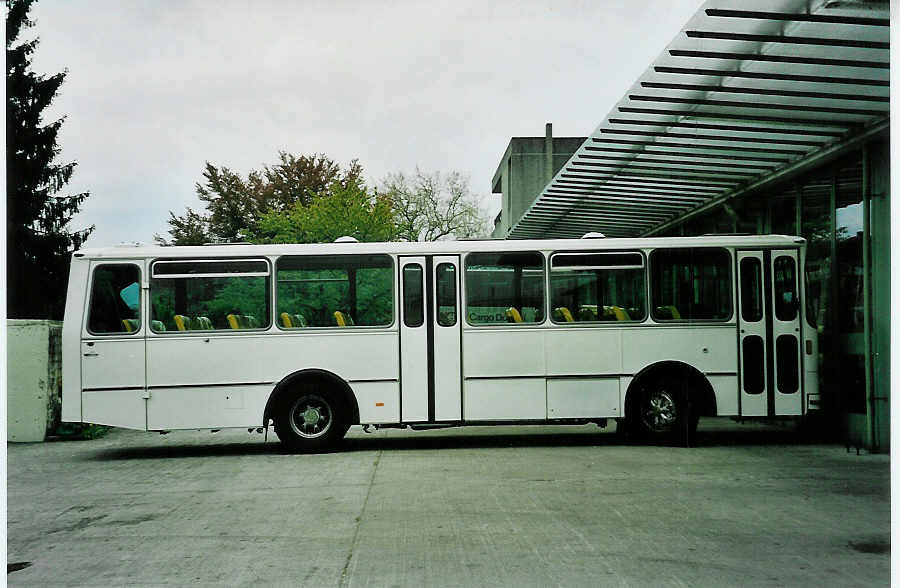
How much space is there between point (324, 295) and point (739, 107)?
562 centimetres

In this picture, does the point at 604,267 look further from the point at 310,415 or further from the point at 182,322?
the point at 182,322

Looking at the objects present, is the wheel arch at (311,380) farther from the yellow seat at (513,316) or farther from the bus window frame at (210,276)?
the yellow seat at (513,316)

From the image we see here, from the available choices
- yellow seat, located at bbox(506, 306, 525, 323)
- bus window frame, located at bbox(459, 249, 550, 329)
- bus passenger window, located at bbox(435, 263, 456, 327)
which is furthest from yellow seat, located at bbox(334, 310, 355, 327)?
yellow seat, located at bbox(506, 306, 525, 323)

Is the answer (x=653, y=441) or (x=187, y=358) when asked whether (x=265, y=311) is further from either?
(x=653, y=441)

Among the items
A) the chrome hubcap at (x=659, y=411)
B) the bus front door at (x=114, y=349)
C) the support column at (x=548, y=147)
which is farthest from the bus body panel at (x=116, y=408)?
the support column at (x=548, y=147)

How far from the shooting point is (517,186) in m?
49.7

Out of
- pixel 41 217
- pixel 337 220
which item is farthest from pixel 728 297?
pixel 337 220

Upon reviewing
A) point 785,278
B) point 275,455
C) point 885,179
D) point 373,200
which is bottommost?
point 275,455

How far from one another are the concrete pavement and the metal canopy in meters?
3.81

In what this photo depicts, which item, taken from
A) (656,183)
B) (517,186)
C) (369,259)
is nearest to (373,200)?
(517,186)

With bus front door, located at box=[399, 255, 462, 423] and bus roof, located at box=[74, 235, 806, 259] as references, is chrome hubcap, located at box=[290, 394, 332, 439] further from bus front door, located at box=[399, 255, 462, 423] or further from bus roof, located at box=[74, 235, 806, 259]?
bus roof, located at box=[74, 235, 806, 259]

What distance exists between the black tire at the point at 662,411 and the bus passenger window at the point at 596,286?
100 cm

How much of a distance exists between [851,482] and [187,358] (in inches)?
308

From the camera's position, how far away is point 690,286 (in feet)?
43.5
